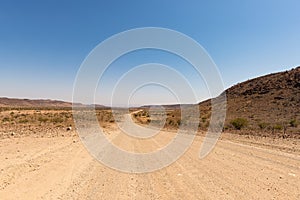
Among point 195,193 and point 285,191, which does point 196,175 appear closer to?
point 195,193

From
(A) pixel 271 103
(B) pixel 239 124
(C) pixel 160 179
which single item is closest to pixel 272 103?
(A) pixel 271 103

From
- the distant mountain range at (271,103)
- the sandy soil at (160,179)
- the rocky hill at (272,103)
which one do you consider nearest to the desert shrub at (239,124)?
the rocky hill at (272,103)

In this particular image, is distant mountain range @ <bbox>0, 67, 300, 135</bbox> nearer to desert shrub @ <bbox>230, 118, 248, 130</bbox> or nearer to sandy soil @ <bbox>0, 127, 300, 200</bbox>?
Result: desert shrub @ <bbox>230, 118, 248, 130</bbox>

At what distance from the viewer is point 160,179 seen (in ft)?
24.4

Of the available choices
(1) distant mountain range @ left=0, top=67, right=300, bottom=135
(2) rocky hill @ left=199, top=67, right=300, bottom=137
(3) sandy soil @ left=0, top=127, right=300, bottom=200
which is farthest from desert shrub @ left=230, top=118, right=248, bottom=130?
(3) sandy soil @ left=0, top=127, right=300, bottom=200

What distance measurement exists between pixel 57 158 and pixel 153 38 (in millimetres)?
5645

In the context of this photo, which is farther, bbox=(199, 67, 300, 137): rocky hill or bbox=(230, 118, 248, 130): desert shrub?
bbox=(199, 67, 300, 137): rocky hill

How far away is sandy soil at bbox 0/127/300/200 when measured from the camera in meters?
6.13

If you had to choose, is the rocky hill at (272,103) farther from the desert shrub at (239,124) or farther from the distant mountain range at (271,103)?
the desert shrub at (239,124)

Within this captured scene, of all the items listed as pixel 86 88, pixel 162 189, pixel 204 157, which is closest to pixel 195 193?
pixel 162 189

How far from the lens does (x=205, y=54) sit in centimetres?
1006

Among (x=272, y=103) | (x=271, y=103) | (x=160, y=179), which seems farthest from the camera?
(x=271, y=103)

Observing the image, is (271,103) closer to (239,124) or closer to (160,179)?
(239,124)

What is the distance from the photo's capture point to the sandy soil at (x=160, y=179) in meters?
6.13
